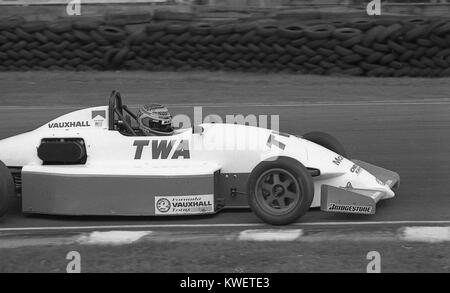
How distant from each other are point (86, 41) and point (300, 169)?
33.8ft

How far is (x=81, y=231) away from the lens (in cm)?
698

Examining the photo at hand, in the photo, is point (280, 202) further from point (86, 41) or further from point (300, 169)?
point (86, 41)

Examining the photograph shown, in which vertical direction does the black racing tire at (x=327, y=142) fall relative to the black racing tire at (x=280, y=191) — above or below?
above

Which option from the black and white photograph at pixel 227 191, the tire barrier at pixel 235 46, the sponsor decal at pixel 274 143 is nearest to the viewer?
the black and white photograph at pixel 227 191

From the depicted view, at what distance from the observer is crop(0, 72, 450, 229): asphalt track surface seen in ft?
24.3

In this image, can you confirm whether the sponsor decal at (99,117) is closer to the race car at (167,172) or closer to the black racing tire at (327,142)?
→ the race car at (167,172)

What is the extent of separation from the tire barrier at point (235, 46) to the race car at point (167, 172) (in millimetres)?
8135

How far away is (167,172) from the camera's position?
7.09 meters

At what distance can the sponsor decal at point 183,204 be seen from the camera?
707 cm

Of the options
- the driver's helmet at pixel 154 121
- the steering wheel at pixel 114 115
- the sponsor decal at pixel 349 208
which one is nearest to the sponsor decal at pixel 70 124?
the steering wheel at pixel 114 115

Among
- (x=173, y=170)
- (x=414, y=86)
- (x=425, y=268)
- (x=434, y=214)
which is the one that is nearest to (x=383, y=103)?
(x=414, y=86)

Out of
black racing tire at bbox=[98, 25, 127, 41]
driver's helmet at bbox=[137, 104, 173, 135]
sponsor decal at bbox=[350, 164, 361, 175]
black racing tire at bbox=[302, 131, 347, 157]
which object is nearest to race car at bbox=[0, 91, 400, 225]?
sponsor decal at bbox=[350, 164, 361, 175]

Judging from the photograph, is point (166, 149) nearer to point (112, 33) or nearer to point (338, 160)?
point (338, 160)
